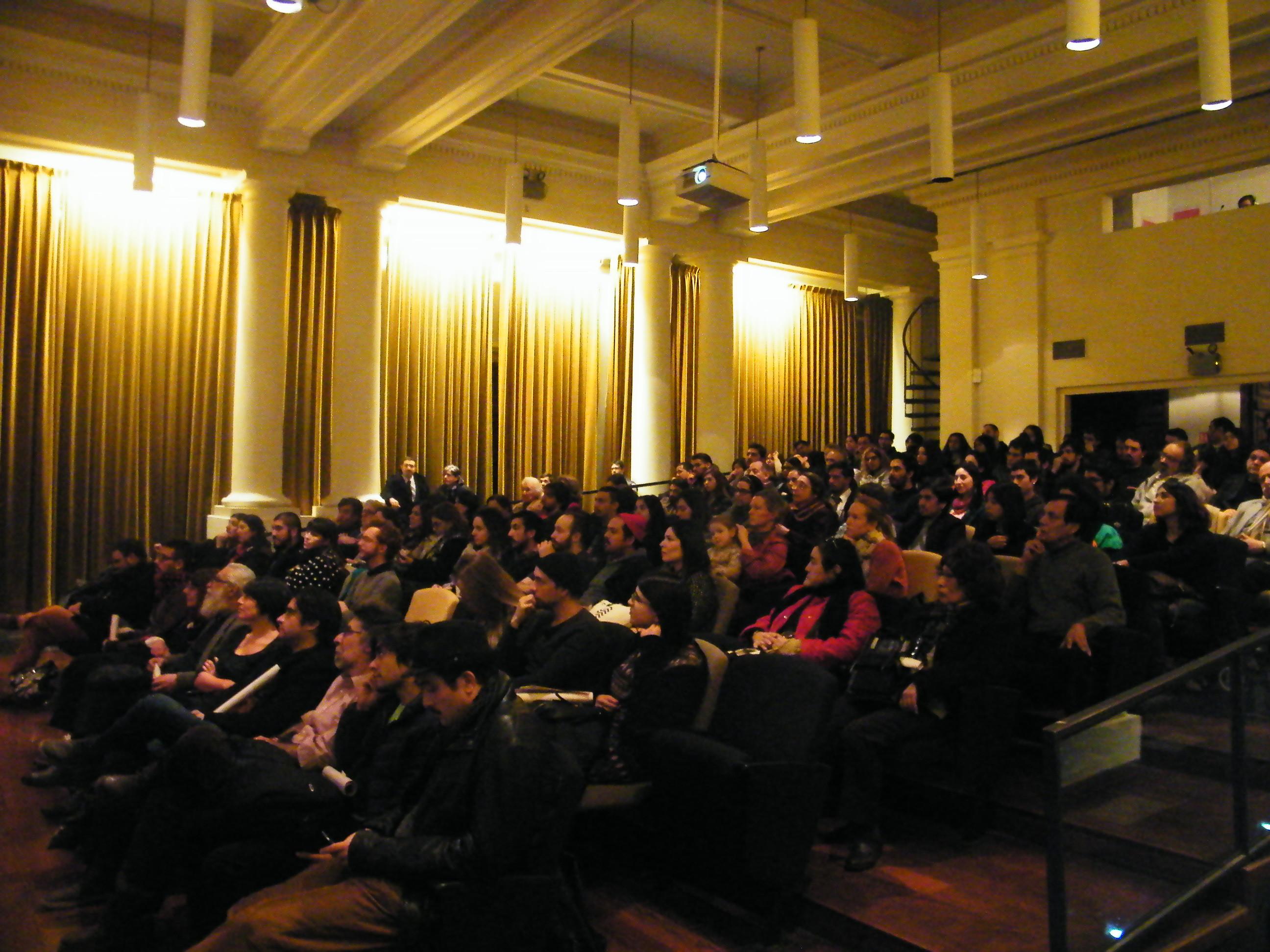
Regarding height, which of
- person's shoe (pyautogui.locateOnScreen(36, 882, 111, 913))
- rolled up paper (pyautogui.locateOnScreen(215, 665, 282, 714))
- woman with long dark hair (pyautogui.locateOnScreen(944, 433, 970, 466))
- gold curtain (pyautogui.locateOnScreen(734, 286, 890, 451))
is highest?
gold curtain (pyautogui.locateOnScreen(734, 286, 890, 451))

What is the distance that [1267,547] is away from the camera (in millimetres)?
5031

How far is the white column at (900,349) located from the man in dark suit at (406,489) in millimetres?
7368

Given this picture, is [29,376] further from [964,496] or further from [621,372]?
[964,496]

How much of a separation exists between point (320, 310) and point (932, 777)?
23.3ft

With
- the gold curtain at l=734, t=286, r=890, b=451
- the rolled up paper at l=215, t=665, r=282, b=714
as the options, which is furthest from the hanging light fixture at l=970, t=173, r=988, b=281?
the rolled up paper at l=215, t=665, r=282, b=714

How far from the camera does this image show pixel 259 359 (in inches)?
329

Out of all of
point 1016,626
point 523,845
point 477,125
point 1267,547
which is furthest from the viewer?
point 477,125

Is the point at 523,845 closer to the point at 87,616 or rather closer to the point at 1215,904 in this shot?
the point at 1215,904

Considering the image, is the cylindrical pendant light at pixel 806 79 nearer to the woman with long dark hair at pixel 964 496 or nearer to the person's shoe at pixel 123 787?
the woman with long dark hair at pixel 964 496

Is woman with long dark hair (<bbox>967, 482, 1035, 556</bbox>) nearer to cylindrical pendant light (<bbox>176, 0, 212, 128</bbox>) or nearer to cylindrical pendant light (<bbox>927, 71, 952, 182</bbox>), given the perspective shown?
cylindrical pendant light (<bbox>927, 71, 952, 182</bbox>)

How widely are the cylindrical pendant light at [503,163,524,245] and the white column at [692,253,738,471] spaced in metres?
3.89

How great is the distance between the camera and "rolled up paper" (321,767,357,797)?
2.74 meters

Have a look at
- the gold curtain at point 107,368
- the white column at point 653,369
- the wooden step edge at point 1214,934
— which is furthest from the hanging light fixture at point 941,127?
the gold curtain at point 107,368

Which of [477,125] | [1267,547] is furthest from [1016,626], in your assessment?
[477,125]
